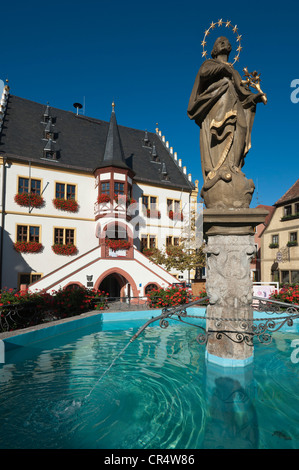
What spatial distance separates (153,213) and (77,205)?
280 inches

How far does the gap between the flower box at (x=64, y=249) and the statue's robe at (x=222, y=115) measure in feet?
58.2

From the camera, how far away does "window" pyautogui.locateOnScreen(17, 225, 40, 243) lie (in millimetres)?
20172

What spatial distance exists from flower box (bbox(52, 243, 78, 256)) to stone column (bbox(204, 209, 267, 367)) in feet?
59.0

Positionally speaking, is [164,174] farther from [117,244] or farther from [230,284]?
[230,284]

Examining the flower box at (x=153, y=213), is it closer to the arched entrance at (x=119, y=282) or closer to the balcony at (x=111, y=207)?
the balcony at (x=111, y=207)

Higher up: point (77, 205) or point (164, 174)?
point (164, 174)

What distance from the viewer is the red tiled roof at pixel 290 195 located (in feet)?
85.9

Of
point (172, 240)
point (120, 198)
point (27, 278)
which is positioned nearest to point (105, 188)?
point (120, 198)

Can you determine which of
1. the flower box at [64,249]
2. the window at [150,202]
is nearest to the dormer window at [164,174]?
the window at [150,202]

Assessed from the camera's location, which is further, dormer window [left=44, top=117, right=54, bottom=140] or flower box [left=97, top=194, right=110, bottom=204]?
dormer window [left=44, top=117, right=54, bottom=140]

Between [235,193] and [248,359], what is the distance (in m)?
3.02

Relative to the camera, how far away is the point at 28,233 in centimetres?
2041

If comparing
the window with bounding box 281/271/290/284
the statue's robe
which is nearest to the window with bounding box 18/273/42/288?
the statue's robe

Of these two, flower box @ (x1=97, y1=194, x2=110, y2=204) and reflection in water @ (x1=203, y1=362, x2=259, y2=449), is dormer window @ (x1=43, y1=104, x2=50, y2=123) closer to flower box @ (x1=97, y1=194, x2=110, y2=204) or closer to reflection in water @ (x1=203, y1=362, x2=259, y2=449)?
flower box @ (x1=97, y1=194, x2=110, y2=204)
